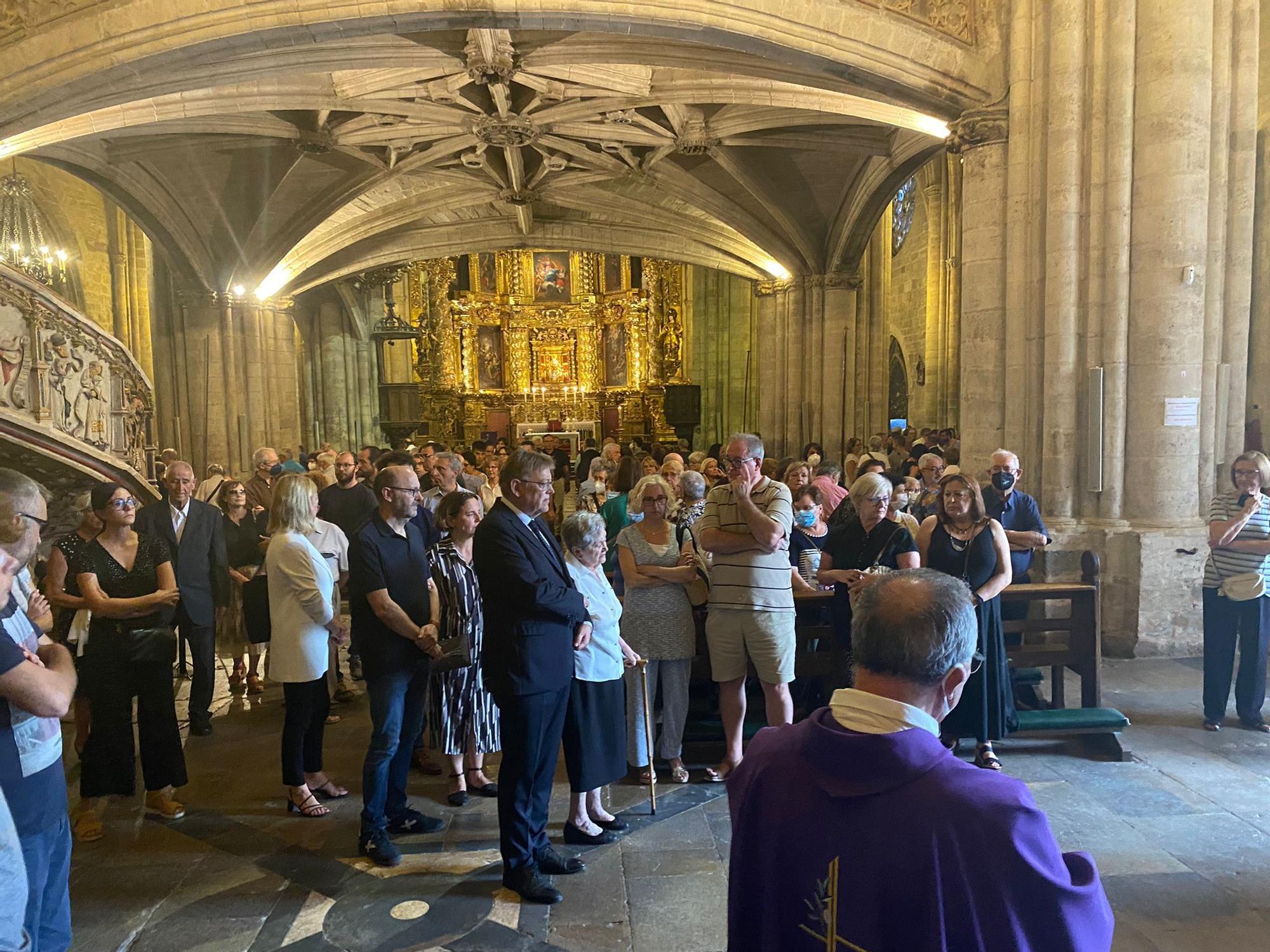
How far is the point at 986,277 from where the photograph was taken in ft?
24.3

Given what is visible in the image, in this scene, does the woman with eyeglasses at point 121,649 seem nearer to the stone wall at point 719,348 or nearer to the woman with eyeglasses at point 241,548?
the woman with eyeglasses at point 241,548

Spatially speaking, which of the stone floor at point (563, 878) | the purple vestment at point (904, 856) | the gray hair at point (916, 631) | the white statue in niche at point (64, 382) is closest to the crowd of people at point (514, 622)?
the stone floor at point (563, 878)

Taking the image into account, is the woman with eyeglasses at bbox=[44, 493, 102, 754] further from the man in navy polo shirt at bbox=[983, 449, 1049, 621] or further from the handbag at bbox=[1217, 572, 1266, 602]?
the handbag at bbox=[1217, 572, 1266, 602]

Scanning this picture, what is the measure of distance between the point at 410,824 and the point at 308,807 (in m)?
0.57

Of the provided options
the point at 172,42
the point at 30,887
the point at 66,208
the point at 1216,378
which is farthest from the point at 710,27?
the point at 66,208

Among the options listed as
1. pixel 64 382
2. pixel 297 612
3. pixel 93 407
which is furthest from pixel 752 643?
pixel 93 407

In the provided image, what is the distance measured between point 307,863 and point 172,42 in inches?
271

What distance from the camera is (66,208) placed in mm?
16375

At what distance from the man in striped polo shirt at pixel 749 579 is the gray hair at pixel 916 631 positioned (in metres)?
2.60

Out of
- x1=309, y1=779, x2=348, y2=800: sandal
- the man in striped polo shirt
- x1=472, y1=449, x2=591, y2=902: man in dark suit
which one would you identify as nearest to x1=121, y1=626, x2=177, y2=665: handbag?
x1=309, y1=779, x2=348, y2=800: sandal

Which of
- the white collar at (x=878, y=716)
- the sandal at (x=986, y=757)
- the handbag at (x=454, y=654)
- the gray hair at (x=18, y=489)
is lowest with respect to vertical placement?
the sandal at (x=986, y=757)

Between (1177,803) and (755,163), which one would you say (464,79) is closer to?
(755,163)

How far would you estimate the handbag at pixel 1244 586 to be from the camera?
490cm

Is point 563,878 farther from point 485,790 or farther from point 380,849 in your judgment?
point 485,790
